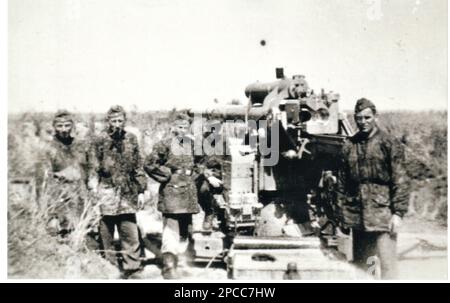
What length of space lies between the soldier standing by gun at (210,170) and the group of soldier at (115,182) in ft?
2.05

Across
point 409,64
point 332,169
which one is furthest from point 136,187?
point 409,64

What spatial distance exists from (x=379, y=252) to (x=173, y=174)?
291cm

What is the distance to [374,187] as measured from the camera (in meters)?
6.94

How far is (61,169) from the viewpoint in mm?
7570

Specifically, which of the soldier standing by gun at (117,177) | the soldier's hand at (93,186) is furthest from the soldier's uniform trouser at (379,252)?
the soldier's hand at (93,186)

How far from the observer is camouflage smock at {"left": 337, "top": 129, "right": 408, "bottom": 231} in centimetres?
680

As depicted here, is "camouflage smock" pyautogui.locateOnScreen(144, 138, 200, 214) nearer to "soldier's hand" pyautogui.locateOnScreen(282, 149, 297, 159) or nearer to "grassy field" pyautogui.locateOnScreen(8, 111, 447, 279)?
"grassy field" pyautogui.locateOnScreen(8, 111, 447, 279)

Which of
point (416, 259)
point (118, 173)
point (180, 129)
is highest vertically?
point (180, 129)

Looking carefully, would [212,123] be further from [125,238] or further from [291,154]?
[125,238]

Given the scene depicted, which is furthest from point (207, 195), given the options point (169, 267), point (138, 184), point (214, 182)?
point (169, 267)

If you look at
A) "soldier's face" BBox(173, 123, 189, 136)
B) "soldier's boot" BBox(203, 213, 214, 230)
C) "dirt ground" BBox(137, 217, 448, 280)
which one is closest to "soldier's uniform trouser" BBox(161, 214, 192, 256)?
"dirt ground" BBox(137, 217, 448, 280)

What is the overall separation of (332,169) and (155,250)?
9.78ft

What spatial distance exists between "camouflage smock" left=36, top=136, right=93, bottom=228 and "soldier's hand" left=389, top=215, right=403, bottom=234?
397cm
